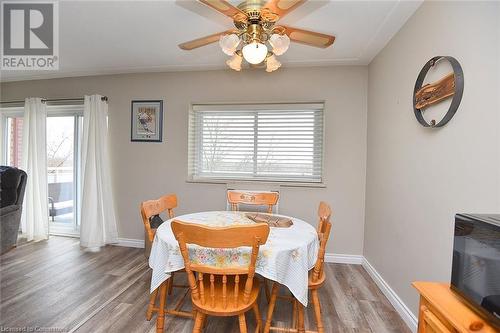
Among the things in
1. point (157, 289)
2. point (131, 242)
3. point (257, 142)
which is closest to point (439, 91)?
point (257, 142)

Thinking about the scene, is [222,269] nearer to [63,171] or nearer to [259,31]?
[259,31]

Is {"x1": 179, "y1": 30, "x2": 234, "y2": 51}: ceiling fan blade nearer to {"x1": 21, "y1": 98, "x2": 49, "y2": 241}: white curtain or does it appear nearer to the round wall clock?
the round wall clock

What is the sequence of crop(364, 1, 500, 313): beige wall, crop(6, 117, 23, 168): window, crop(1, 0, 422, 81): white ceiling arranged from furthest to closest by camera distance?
crop(6, 117, 23, 168): window < crop(1, 0, 422, 81): white ceiling < crop(364, 1, 500, 313): beige wall

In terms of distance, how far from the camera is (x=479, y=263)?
88cm

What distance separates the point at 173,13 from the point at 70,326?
2.51 metres

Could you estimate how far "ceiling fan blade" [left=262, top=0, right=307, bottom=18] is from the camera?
1.32 m

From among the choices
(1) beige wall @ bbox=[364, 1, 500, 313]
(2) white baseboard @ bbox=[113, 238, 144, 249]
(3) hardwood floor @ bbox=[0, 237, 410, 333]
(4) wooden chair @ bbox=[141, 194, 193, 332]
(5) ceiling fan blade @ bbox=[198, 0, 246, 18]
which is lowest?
(3) hardwood floor @ bbox=[0, 237, 410, 333]

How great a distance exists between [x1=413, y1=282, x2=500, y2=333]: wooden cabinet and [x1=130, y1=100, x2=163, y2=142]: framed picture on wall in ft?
10.3

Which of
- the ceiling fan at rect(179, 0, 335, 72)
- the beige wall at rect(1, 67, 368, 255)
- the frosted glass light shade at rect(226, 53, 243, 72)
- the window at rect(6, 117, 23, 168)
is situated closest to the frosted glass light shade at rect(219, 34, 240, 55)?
the ceiling fan at rect(179, 0, 335, 72)

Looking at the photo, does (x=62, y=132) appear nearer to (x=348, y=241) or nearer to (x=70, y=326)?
(x=70, y=326)

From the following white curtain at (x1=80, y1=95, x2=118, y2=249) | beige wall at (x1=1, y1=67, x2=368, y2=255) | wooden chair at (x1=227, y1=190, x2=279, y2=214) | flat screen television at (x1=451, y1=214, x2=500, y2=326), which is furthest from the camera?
white curtain at (x1=80, y1=95, x2=118, y2=249)

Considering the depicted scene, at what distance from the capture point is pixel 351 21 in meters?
2.04

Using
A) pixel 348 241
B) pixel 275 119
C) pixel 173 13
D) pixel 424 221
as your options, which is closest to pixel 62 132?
pixel 173 13

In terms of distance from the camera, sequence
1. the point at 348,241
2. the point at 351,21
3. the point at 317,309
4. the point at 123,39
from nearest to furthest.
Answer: the point at 317,309, the point at 351,21, the point at 123,39, the point at 348,241
